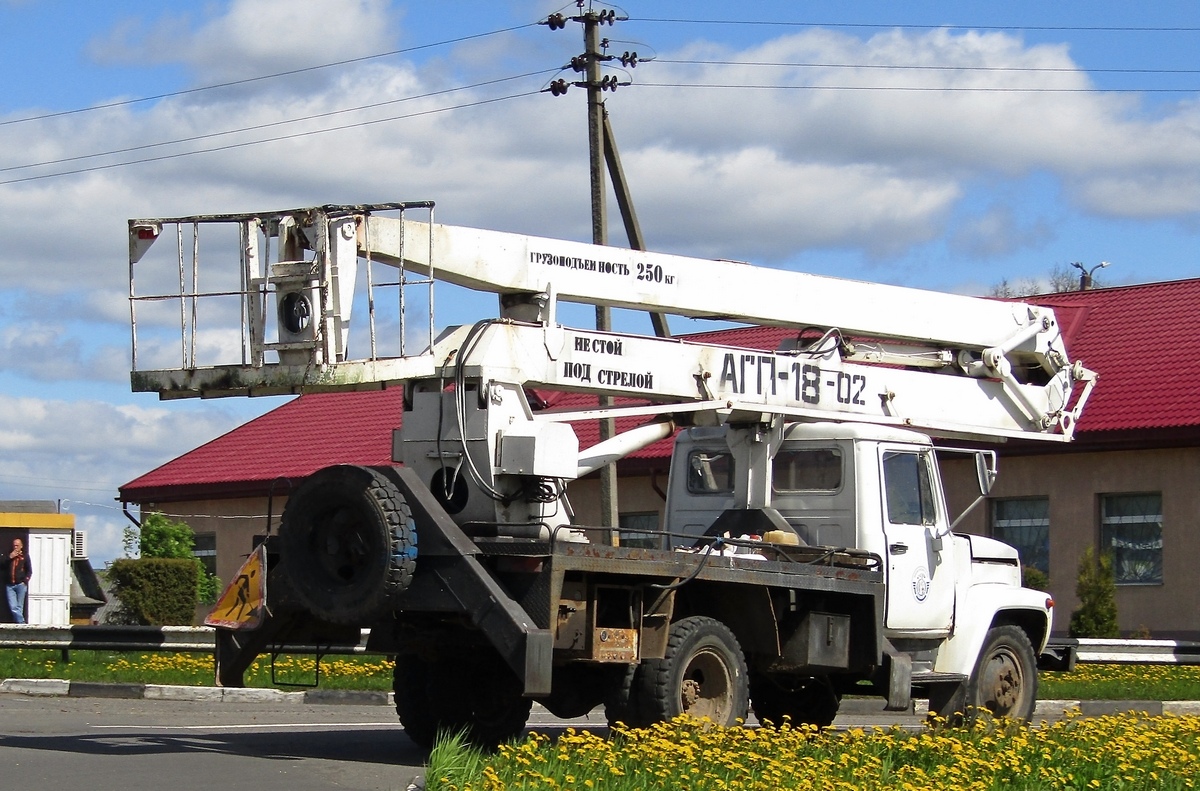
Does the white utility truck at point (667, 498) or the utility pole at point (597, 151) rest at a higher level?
the utility pole at point (597, 151)

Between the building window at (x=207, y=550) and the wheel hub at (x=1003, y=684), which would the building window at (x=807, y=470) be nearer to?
the wheel hub at (x=1003, y=684)

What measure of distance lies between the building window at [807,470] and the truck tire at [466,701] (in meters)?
2.92

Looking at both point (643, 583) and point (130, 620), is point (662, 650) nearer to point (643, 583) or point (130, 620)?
point (643, 583)

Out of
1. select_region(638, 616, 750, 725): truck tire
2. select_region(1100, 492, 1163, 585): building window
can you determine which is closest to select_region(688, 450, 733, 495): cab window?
select_region(638, 616, 750, 725): truck tire

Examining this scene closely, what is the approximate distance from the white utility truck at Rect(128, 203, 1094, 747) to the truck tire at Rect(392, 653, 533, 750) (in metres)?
0.02

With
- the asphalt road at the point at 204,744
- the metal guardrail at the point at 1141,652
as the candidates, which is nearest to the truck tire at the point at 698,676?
the asphalt road at the point at 204,744

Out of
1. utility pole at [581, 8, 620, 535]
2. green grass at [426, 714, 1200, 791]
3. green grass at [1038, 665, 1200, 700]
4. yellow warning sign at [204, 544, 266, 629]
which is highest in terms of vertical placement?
utility pole at [581, 8, 620, 535]

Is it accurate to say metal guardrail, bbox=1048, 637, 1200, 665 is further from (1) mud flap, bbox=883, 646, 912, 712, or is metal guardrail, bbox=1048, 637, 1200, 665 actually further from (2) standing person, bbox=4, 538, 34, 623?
(2) standing person, bbox=4, 538, 34, 623

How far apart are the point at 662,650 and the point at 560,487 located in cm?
126

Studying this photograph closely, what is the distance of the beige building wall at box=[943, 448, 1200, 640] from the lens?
26.5 meters

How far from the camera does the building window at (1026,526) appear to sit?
28.4 m

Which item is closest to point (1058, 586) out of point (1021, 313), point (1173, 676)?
point (1173, 676)

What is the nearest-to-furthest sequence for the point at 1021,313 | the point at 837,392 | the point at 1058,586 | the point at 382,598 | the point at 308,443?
the point at 382,598
the point at 837,392
the point at 1021,313
the point at 1058,586
the point at 308,443

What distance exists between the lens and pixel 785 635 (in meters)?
12.9
